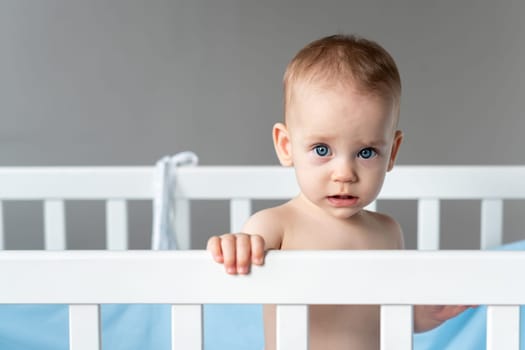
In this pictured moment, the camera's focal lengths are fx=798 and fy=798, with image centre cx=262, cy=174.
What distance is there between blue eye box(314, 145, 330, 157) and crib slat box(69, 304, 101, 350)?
0.30 metres

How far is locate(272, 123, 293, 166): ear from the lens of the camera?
3.09ft

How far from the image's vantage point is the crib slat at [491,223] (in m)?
1.43

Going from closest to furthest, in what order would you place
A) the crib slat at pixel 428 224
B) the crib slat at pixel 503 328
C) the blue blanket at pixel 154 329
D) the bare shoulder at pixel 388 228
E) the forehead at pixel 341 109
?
the crib slat at pixel 503 328
the forehead at pixel 341 109
the bare shoulder at pixel 388 228
the blue blanket at pixel 154 329
the crib slat at pixel 428 224

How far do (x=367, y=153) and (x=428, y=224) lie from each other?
22.8 inches

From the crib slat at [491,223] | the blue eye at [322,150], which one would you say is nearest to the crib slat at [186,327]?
the blue eye at [322,150]

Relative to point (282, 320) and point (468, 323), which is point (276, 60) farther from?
point (282, 320)

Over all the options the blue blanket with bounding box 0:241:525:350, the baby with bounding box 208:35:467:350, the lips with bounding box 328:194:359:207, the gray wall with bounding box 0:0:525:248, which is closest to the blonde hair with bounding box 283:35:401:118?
the baby with bounding box 208:35:467:350

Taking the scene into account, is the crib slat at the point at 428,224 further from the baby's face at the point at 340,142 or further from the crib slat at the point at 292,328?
the crib slat at the point at 292,328

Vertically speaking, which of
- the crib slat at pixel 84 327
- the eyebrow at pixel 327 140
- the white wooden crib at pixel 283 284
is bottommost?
the crib slat at pixel 84 327

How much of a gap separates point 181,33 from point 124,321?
1063 millimetres

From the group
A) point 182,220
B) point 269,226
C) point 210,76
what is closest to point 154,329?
point 182,220

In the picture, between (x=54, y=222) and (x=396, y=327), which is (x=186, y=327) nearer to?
(x=396, y=327)

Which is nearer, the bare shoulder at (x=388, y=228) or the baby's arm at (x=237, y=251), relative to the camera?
the baby's arm at (x=237, y=251)

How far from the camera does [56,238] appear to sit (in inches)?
57.7
